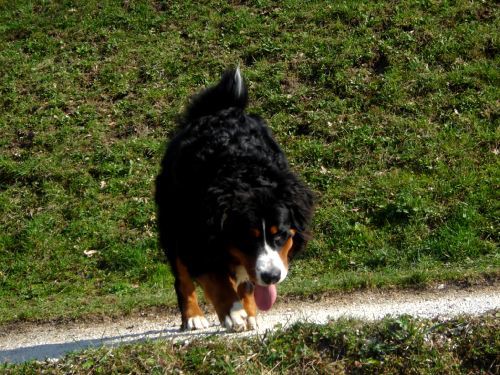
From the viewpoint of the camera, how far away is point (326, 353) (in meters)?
5.31

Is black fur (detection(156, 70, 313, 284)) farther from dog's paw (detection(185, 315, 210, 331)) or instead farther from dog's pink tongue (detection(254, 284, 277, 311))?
dog's paw (detection(185, 315, 210, 331))

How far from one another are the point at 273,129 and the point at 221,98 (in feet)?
19.6

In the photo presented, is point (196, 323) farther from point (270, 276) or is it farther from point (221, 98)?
point (221, 98)

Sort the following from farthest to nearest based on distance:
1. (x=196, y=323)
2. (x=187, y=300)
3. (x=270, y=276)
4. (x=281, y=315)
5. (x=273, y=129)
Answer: (x=273, y=129) → (x=281, y=315) → (x=187, y=300) → (x=196, y=323) → (x=270, y=276)

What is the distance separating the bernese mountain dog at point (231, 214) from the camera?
5.60 metres

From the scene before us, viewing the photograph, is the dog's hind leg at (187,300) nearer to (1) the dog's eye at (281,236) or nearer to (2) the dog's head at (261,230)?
(2) the dog's head at (261,230)

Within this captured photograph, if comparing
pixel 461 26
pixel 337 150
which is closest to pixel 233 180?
pixel 337 150

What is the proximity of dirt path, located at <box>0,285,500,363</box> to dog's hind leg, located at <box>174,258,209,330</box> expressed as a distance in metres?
0.58

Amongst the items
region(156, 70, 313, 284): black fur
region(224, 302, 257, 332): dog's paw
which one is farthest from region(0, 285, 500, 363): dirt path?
region(156, 70, 313, 284): black fur

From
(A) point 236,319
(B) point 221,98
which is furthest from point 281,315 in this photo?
(B) point 221,98

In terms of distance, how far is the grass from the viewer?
5.19 metres

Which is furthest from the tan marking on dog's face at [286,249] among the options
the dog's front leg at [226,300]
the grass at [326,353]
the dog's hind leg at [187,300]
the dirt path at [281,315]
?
the dirt path at [281,315]

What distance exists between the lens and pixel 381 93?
1328 cm

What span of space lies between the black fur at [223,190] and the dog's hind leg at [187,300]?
0.51 ft
